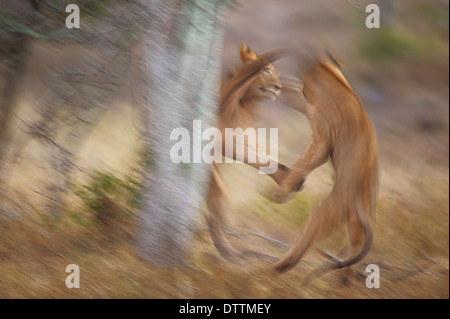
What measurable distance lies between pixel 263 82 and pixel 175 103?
66 cm

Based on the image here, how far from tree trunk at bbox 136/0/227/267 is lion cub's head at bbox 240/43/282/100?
297mm

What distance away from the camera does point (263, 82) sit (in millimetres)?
3758

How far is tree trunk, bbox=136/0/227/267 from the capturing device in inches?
132

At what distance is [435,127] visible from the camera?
7.51m

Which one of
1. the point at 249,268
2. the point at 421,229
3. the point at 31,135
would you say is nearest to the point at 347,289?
the point at 249,268

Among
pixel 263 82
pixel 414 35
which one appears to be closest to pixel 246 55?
pixel 263 82

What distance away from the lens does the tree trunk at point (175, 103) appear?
3352 mm

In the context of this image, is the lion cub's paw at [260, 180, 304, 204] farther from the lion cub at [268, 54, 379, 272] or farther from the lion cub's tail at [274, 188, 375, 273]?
the lion cub's tail at [274, 188, 375, 273]

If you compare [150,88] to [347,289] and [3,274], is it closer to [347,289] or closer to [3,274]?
[3,274]

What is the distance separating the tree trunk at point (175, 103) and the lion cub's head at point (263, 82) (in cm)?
30

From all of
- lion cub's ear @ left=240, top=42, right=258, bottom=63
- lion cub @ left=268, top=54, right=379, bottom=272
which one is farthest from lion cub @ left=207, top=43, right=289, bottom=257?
lion cub @ left=268, top=54, right=379, bottom=272

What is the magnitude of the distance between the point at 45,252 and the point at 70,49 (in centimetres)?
138

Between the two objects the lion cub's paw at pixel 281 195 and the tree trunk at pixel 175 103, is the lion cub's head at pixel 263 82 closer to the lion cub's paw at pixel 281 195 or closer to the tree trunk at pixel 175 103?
the tree trunk at pixel 175 103

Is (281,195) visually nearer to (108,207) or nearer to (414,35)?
(108,207)
